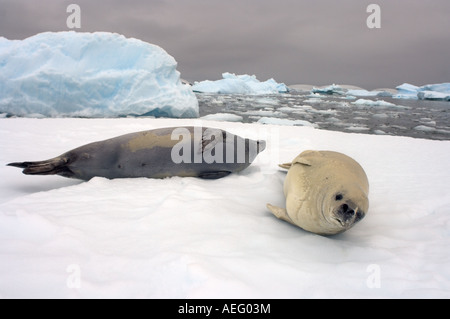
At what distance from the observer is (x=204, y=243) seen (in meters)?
1.47

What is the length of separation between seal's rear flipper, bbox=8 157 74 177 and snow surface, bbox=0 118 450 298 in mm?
129

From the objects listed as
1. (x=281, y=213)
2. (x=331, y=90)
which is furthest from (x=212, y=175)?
(x=331, y=90)

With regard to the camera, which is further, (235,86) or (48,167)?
(235,86)

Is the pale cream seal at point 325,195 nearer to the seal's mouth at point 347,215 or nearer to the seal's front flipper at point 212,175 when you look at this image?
the seal's mouth at point 347,215

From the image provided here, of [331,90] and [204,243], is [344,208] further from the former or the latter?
[331,90]

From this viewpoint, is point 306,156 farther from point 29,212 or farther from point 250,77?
point 250,77

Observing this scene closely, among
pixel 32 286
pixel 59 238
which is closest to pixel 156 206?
pixel 59 238

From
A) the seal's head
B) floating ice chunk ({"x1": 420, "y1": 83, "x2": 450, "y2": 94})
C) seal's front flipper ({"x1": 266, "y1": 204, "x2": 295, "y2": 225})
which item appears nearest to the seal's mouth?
the seal's head

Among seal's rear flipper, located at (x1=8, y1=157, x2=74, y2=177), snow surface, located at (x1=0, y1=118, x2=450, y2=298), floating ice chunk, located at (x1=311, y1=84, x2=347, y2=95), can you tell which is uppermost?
floating ice chunk, located at (x1=311, y1=84, x2=347, y2=95)

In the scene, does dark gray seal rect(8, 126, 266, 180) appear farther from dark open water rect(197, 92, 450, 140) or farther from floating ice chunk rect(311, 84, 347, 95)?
floating ice chunk rect(311, 84, 347, 95)

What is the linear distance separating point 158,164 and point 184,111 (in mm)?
8632

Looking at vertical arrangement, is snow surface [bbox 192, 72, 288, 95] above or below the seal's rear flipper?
above

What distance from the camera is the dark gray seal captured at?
258 centimetres

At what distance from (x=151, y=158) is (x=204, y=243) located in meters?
1.39
